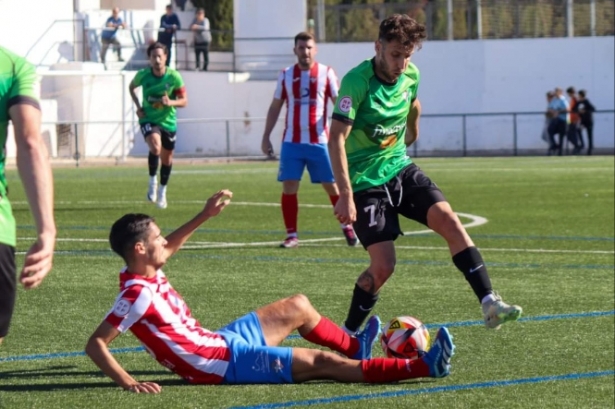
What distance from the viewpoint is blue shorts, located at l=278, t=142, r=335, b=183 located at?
44.3ft

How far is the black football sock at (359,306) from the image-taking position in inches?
312

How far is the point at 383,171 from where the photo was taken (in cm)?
804

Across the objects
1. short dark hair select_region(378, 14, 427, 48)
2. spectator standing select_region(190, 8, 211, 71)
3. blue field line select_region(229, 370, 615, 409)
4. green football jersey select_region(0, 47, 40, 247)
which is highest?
spectator standing select_region(190, 8, 211, 71)

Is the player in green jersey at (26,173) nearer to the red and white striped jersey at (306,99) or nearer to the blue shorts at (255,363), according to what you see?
the blue shorts at (255,363)

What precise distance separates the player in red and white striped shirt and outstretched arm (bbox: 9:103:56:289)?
8.90m

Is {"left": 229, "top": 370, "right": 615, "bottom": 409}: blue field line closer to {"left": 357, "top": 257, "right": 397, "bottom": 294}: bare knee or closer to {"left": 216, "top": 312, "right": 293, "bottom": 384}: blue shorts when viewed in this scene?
{"left": 216, "top": 312, "right": 293, "bottom": 384}: blue shorts

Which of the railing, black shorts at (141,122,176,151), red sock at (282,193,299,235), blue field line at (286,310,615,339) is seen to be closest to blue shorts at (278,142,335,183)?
red sock at (282,193,299,235)

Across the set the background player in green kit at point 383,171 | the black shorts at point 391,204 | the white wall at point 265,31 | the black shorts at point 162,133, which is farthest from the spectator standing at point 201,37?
the black shorts at point 391,204

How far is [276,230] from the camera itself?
51.9ft

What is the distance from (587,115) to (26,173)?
37264 mm

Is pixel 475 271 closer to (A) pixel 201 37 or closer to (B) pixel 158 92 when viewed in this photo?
(B) pixel 158 92

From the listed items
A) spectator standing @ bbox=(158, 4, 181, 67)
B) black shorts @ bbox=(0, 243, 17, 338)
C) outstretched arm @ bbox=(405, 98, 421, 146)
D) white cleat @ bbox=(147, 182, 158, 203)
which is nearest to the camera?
black shorts @ bbox=(0, 243, 17, 338)

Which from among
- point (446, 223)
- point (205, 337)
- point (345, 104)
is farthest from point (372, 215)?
point (205, 337)

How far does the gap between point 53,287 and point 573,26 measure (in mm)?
36474
